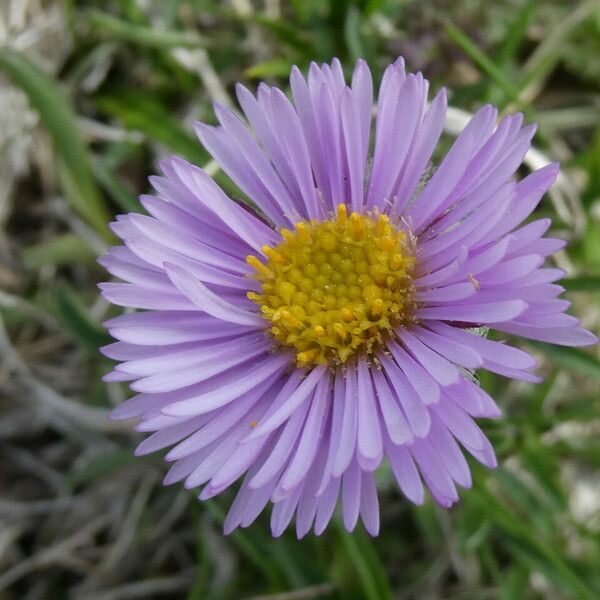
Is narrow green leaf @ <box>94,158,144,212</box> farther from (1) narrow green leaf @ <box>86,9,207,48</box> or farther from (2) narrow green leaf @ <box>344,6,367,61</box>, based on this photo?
(2) narrow green leaf @ <box>344,6,367,61</box>

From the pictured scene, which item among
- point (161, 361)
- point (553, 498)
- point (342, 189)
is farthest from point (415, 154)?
point (553, 498)

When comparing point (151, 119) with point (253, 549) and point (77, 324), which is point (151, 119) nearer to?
point (77, 324)

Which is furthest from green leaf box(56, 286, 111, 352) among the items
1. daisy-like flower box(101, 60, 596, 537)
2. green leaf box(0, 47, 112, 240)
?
daisy-like flower box(101, 60, 596, 537)

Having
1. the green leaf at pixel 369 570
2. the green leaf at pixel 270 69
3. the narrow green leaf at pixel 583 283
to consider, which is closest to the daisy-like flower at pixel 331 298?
the narrow green leaf at pixel 583 283

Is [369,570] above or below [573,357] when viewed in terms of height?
below

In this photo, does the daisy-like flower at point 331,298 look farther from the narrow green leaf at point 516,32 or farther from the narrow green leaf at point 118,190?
the narrow green leaf at point 516,32

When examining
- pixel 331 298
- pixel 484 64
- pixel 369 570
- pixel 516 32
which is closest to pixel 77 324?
pixel 331 298
